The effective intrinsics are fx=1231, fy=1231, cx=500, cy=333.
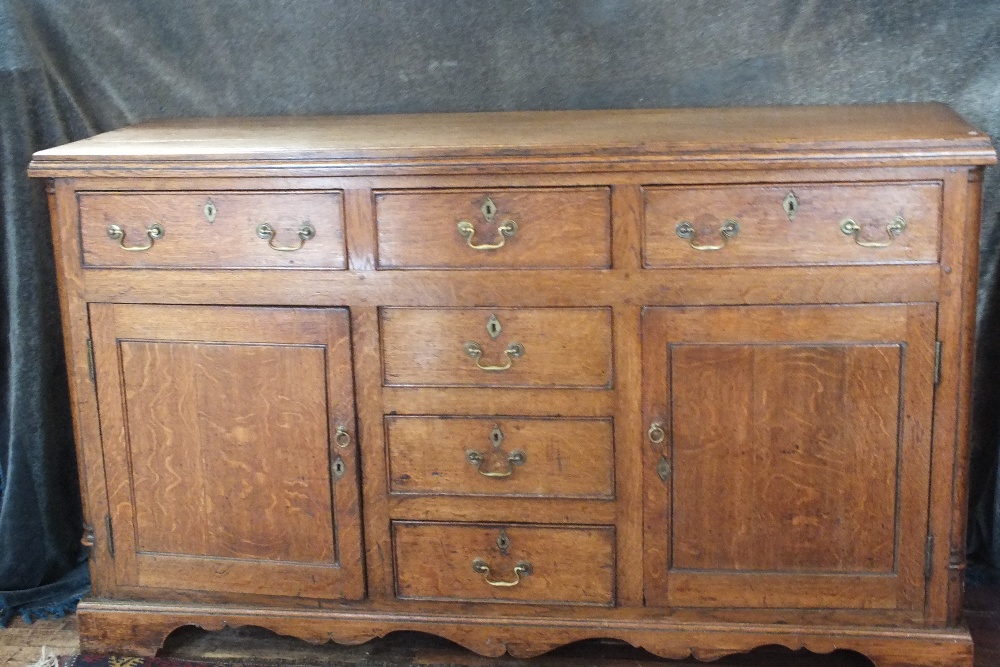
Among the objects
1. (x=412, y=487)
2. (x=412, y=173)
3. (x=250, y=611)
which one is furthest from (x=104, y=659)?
(x=412, y=173)

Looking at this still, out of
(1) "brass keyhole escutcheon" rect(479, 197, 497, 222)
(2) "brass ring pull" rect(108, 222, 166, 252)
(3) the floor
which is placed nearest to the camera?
(1) "brass keyhole escutcheon" rect(479, 197, 497, 222)

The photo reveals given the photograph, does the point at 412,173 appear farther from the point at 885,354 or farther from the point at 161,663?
the point at 161,663

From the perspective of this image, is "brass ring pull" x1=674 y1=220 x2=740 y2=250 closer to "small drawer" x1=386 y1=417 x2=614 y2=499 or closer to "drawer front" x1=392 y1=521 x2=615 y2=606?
"small drawer" x1=386 y1=417 x2=614 y2=499

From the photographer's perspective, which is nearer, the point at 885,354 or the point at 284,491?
the point at 885,354

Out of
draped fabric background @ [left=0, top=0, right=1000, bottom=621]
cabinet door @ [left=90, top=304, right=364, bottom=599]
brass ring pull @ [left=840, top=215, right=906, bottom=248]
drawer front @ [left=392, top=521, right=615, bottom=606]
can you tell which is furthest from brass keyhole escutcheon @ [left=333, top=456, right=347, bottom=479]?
brass ring pull @ [left=840, top=215, right=906, bottom=248]

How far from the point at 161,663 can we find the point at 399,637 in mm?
510

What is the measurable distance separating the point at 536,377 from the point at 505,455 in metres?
0.17

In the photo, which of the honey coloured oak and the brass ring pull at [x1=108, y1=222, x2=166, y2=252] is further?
the brass ring pull at [x1=108, y1=222, x2=166, y2=252]

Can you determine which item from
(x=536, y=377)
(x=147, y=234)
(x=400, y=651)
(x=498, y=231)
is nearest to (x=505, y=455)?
(x=536, y=377)

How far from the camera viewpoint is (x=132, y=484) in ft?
8.40

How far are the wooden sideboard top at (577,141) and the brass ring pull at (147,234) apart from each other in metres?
0.12

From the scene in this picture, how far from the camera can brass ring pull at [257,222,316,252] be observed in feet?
7.74

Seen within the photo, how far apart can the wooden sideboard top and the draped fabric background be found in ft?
0.47

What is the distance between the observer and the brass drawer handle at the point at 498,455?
95.1 inches
